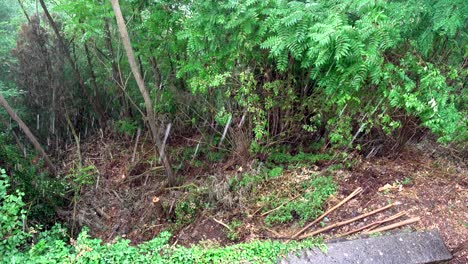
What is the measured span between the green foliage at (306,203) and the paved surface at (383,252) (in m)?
0.73

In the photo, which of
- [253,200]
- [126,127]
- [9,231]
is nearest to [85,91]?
[126,127]

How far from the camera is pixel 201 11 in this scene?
380cm

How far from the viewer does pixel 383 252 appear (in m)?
2.86

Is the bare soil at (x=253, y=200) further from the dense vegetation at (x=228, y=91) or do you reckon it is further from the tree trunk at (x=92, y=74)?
the tree trunk at (x=92, y=74)

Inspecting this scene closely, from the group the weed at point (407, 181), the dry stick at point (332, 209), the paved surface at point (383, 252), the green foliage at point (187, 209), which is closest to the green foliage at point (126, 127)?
the green foliage at point (187, 209)

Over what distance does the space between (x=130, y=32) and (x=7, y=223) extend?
3.24m

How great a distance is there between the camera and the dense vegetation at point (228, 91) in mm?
2963

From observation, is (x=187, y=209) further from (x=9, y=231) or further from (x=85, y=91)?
(x=85, y=91)

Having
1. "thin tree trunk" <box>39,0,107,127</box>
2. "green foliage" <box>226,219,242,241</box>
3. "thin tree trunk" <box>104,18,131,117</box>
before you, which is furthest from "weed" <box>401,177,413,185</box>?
"thin tree trunk" <box>39,0,107,127</box>

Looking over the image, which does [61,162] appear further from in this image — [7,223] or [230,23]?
[230,23]

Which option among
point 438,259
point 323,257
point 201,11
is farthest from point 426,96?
point 201,11

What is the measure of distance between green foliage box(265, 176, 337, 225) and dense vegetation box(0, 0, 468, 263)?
0.02m

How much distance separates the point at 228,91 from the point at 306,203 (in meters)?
1.68

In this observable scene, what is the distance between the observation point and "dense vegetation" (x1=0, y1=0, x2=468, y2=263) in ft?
9.72
